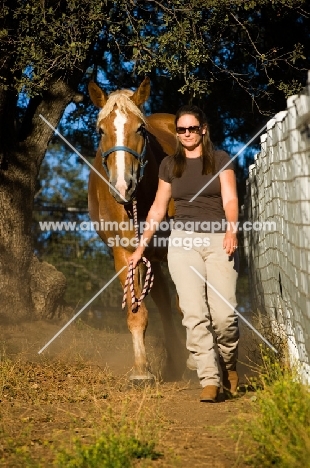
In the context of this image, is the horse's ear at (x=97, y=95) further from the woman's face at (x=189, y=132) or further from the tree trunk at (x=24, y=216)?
the tree trunk at (x=24, y=216)

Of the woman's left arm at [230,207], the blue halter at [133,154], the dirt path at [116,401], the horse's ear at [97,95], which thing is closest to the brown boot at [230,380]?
the dirt path at [116,401]

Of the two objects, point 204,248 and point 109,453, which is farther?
point 204,248

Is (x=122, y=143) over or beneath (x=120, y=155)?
over

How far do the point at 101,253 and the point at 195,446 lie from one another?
10.9 m

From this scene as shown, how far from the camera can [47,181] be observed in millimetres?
21594

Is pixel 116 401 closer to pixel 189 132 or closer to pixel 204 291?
pixel 204 291

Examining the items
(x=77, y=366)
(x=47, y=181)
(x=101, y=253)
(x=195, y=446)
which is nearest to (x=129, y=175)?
(x=77, y=366)

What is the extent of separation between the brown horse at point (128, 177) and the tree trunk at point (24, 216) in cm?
232

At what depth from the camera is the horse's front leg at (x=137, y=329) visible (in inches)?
272

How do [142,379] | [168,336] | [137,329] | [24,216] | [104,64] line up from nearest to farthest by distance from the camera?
[142,379]
[137,329]
[168,336]
[24,216]
[104,64]

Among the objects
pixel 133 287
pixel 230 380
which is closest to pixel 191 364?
pixel 133 287

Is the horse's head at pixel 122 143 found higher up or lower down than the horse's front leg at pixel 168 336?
higher up

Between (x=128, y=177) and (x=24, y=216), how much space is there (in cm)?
425

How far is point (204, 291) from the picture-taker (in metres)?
5.99
